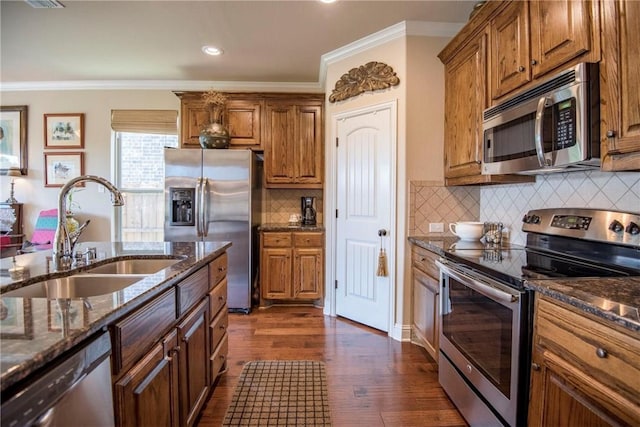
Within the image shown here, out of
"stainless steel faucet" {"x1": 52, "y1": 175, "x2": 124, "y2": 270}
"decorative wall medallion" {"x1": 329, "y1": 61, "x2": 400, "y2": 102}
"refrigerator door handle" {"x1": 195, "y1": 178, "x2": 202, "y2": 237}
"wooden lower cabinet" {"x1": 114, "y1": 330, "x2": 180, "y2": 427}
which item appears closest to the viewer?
"wooden lower cabinet" {"x1": 114, "y1": 330, "x2": 180, "y2": 427}

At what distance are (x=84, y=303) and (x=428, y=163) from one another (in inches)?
103

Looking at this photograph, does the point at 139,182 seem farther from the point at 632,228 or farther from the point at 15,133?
the point at 632,228

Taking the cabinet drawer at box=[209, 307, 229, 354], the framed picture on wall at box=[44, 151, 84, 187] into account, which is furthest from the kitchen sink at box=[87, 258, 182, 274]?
the framed picture on wall at box=[44, 151, 84, 187]

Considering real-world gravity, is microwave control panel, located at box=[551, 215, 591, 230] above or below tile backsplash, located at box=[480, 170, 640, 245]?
below

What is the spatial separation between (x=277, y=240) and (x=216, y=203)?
0.76 meters

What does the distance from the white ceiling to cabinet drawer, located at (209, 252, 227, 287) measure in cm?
197

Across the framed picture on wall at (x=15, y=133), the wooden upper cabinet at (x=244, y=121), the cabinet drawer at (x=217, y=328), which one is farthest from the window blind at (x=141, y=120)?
the cabinet drawer at (x=217, y=328)

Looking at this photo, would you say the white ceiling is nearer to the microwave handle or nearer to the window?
the window

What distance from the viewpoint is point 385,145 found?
2955mm

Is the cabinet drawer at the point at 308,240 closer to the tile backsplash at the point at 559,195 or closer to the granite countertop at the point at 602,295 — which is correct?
the tile backsplash at the point at 559,195

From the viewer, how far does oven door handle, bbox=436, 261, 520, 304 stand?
136cm

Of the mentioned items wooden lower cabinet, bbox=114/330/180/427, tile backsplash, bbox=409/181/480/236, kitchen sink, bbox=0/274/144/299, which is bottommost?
wooden lower cabinet, bbox=114/330/180/427

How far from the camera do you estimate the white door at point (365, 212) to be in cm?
295

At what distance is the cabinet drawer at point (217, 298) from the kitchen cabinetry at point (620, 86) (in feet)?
6.73
